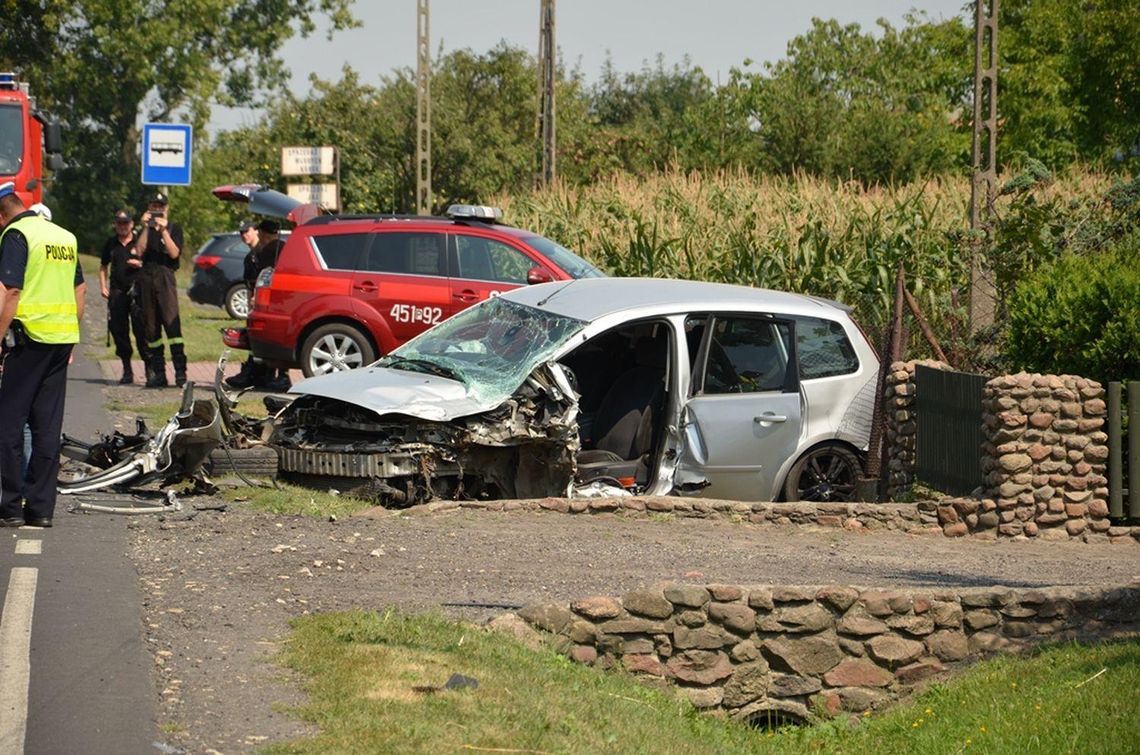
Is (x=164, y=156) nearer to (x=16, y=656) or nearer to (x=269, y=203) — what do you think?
(x=269, y=203)

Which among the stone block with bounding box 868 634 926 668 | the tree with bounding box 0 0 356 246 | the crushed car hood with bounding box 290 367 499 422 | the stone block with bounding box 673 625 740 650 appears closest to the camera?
the stone block with bounding box 673 625 740 650

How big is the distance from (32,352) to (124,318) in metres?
8.31

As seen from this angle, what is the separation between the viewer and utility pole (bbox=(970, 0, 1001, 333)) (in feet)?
51.1

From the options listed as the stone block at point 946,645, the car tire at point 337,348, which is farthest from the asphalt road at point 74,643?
the car tire at point 337,348

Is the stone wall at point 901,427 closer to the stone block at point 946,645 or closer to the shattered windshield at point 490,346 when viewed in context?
the shattered windshield at point 490,346

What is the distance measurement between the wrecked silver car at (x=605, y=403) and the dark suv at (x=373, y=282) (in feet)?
12.9

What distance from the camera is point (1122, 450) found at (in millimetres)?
11344

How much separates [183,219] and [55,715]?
50.8m

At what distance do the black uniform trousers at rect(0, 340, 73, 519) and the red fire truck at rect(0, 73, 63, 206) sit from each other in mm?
11709

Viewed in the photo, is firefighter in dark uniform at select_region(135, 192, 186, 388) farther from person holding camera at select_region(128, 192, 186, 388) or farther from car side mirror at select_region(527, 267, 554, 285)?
car side mirror at select_region(527, 267, 554, 285)

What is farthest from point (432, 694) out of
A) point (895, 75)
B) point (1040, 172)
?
point (895, 75)

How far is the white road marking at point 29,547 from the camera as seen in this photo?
8.81 metres

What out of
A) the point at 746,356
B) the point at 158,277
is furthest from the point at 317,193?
the point at 746,356

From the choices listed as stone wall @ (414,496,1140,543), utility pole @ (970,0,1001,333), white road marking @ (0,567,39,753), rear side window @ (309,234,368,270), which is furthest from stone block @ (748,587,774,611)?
rear side window @ (309,234,368,270)
